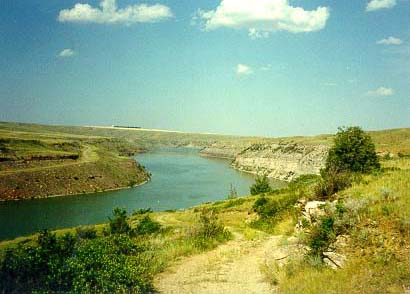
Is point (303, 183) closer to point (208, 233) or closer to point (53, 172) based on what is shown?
point (208, 233)

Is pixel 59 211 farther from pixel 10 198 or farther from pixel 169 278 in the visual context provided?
pixel 169 278

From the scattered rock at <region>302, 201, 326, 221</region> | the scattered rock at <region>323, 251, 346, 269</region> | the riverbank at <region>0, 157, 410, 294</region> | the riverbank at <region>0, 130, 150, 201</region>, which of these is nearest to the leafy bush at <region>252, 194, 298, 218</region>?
the riverbank at <region>0, 157, 410, 294</region>

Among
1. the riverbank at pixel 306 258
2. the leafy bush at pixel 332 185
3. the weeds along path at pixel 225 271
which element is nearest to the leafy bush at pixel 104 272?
the riverbank at pixel 306 258

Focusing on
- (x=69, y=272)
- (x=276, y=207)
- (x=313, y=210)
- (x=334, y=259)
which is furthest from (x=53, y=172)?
(x=334, y=259)

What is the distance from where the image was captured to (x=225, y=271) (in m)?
11.1

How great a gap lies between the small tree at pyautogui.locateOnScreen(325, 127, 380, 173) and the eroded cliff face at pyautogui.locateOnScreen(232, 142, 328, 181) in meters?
63.2

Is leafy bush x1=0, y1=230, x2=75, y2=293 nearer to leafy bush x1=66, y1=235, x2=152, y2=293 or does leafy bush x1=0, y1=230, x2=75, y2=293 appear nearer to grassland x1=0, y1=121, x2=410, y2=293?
leafy bush x1=66, y1=235, x2=152, y2=293

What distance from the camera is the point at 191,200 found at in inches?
2532

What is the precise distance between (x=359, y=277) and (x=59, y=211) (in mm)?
53112

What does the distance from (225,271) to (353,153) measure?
1110 centimetres

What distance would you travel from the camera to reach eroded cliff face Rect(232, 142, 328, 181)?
91.2 m

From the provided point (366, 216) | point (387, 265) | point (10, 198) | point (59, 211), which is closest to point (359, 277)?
point (387, 265)

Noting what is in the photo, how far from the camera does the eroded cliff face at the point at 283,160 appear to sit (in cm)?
9125

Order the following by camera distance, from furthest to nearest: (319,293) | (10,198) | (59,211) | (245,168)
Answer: (245,168)
(10,198)
(59,211)
(319,293)
